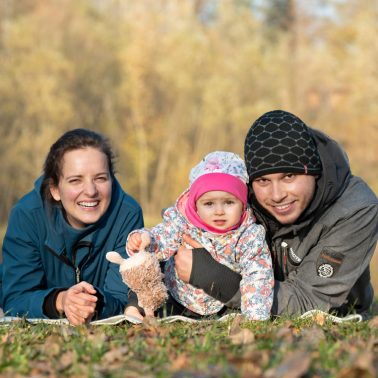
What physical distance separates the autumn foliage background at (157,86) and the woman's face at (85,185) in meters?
17.1

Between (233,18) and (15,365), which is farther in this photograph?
(233,18)

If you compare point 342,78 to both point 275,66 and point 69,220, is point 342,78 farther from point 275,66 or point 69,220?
point 69,220

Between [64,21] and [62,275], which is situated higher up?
[64,21]

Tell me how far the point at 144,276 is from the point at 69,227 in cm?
105

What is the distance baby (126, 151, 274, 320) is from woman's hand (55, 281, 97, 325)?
36cm

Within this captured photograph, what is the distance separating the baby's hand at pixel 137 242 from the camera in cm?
507

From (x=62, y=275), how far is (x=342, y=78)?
2231 cm

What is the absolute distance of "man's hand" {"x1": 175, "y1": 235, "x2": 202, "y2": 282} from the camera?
5254mm

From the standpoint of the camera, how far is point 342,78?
87.9 feet

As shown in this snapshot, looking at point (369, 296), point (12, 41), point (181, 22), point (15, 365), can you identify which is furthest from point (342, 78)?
point (15, 365)

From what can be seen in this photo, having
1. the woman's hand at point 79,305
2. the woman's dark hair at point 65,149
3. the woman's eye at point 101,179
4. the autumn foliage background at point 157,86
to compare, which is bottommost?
the woman's hand at point 79,305

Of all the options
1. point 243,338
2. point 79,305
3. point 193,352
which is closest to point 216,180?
point 79,305

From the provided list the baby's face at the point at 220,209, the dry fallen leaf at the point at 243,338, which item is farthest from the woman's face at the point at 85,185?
the dry fallen leaf at the point at 243,338

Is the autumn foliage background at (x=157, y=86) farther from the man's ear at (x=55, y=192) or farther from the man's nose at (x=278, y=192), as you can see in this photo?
the man's nose at (x=278, y=192)
